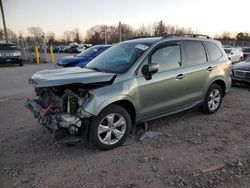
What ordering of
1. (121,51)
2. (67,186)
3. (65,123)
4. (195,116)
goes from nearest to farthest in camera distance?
1. (67,186)
2. (65,123)
3. (121,51)
4. (195,116)

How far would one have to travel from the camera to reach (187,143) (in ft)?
13.1

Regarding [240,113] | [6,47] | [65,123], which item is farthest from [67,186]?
[6,47]

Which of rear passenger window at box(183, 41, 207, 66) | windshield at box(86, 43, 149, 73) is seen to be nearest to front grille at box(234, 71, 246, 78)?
rear passenger window at box(183, 41, 207, 66)

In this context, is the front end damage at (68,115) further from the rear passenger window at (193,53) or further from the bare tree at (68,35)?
the bare tree at (68,35)

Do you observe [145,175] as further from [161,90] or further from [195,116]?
[195,116]

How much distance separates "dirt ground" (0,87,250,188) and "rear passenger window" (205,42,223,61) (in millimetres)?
1514

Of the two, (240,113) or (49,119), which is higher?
(49,119)

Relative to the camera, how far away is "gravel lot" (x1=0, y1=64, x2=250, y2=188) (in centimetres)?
294

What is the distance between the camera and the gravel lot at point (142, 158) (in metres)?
2.94

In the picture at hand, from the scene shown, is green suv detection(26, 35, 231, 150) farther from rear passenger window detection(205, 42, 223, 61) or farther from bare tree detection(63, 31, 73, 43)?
bare tree detection(63, 31, 73, 43)

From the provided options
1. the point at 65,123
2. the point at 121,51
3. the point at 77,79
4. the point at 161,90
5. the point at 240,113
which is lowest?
the point at 240,113

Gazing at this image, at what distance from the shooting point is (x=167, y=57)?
14.2ft

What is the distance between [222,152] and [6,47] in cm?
1805

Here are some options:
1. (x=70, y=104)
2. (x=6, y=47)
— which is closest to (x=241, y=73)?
(x=70, y=104)
